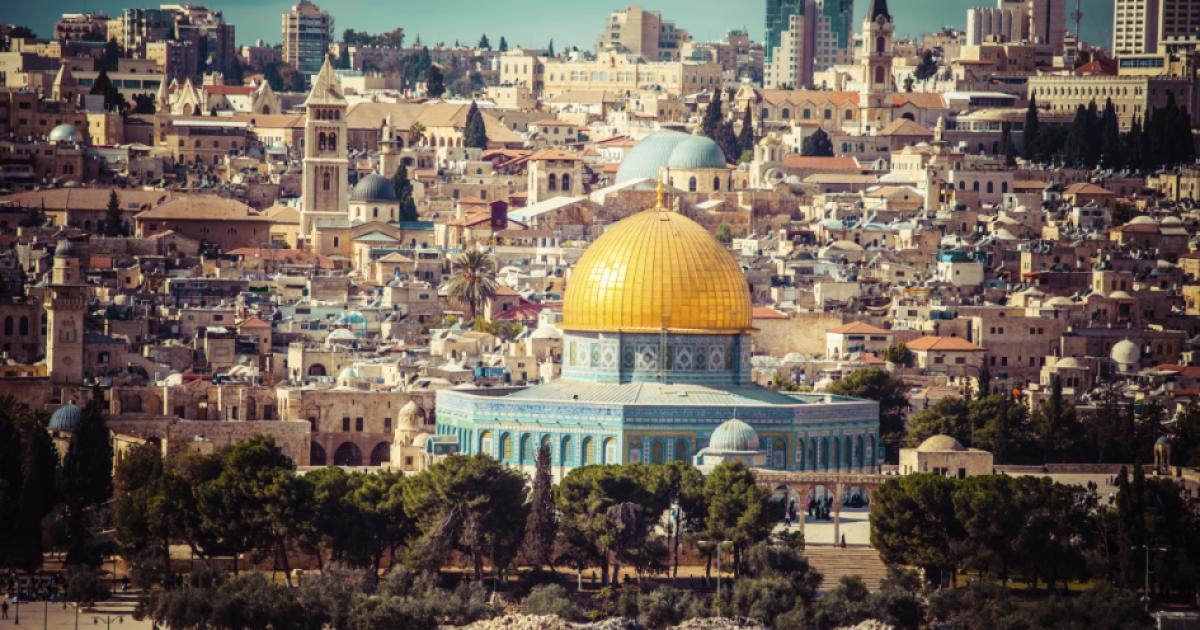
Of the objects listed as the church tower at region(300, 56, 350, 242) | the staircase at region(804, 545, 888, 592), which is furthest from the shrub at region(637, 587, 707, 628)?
the church tower at region(300, 56, 350, 242)

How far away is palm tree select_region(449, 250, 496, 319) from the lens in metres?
109

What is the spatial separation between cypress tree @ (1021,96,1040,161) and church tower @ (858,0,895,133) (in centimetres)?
1094

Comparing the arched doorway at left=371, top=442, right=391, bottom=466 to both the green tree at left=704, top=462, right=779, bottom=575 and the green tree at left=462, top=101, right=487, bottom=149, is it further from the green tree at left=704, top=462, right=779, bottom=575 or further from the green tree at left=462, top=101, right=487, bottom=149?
the green tree at left=462, top=101, right=487, bottom=149

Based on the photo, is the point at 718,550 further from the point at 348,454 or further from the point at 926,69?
the point at 926,69

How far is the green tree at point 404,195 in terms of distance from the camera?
132875 mm

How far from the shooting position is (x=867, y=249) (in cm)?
12181

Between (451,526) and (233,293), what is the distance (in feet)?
135

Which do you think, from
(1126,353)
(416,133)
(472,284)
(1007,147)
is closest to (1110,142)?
(1007,147)

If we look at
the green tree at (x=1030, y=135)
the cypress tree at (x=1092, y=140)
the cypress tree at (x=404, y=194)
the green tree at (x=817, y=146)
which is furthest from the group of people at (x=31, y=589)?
the green tree at (x=817, y=146)

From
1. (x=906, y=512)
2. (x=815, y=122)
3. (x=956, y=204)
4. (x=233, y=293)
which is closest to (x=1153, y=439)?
(x=906, y=512)

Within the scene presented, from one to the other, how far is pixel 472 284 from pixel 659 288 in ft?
92.4

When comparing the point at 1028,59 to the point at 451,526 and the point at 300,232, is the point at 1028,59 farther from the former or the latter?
the point at 451,526

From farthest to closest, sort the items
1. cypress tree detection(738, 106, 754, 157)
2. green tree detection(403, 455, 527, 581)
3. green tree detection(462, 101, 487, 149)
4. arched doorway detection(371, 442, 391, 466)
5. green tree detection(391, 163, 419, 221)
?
cypress tree detection(738, 106, 754, 157) → green tree detection(462, 101, 487, 149) → green tree detection(391, 163, 419, 221) → arched doorway detection(371, 442, 391, 466) → green tree detection(403, 455, 527, 581)

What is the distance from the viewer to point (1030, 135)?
483 ft
